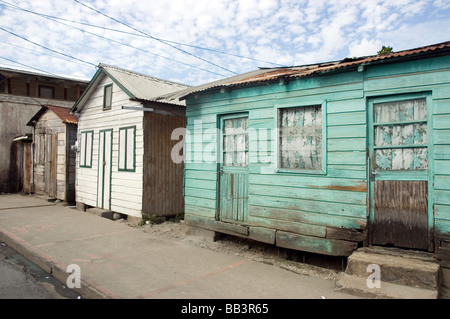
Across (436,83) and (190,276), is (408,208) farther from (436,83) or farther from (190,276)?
(190,276)

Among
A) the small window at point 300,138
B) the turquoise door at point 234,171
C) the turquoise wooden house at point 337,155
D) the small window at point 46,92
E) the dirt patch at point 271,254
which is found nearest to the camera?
the turquoise wooden house at point 337,155

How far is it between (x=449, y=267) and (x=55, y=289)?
5.69m

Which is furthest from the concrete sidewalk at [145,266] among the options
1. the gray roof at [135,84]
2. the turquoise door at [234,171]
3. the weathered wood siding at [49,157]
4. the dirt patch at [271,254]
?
the weathered wood siding at [49,157]

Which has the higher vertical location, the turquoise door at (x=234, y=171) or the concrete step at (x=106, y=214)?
the turquoise door at (x=234, y=171)

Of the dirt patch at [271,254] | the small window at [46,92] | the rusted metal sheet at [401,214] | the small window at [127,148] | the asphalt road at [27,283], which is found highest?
the small window at [46,92]

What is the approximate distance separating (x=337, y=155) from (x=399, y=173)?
0.95 m

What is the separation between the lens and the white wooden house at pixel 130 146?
29.8 feet

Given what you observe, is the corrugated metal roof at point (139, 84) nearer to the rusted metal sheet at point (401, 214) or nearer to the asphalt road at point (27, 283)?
the asphalt road at point (27, 283)

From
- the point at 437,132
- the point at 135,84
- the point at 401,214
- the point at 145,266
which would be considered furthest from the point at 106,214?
the point at 437,132

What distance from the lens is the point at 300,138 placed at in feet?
18.8

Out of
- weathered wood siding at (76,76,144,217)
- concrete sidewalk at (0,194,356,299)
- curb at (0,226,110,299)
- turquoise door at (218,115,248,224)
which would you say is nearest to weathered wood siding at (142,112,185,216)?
weathered wood siding at (76,76,144,217)

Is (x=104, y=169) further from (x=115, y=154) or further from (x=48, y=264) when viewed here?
(x=48, y=264)

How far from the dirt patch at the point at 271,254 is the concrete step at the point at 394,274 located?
0.67 metres

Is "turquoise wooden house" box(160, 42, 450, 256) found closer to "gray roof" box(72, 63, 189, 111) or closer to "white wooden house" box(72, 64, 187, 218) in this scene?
"white wooden house" box(72, 64, 187, 218)
